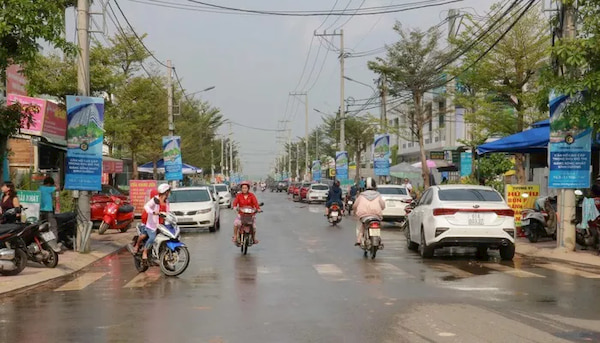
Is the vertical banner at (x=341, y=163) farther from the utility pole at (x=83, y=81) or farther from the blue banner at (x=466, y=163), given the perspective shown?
the utility pole at (x=83, y=81)

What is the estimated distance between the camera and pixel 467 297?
33.7ft

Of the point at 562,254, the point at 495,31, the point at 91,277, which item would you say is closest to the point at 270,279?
the point at 91,277

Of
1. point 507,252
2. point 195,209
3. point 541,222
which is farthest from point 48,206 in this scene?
point 541,222

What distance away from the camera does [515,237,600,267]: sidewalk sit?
50.4 feet

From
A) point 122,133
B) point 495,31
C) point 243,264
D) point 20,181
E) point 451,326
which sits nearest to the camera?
point 451,326

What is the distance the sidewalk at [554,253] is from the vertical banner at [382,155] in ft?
78.4

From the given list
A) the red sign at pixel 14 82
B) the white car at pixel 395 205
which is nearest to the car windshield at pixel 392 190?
the white car at pixel 395 205

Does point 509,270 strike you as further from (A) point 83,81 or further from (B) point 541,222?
(A) point 83,81

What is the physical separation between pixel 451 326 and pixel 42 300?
238 inches

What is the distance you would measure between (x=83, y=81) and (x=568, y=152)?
38.3ft

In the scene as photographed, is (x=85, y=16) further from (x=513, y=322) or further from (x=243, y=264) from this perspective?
(x=513, y=322)

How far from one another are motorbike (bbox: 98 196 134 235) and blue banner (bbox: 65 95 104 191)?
19.4 ft

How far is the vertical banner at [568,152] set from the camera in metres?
16.6

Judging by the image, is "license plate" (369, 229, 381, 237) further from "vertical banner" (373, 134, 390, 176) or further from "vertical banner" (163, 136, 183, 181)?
"vertical banner" (373, 134, 390, 176)
